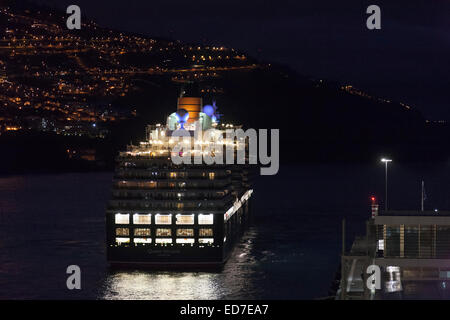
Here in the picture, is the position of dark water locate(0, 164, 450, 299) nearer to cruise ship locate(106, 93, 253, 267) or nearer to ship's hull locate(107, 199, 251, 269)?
ship's hull locate(107, 199, 251, 269)

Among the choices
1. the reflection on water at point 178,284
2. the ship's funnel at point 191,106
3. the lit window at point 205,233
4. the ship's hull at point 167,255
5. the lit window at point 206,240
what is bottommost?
the reflection on water at point 178,284

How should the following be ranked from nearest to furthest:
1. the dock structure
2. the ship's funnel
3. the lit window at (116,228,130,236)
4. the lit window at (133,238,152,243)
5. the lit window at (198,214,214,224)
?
the dock structure < the lit window at (133,238,152,243) < the lit window at (116,228,130,236) < the lit window at (198,214,214,224) < the ship's funnel

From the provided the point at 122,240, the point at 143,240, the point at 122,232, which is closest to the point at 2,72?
the point at 122,232

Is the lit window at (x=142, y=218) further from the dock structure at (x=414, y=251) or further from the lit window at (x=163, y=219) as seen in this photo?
the dock structure at (x=414, y=251)

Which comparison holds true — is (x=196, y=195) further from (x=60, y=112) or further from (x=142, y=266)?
(x=60, y=112)

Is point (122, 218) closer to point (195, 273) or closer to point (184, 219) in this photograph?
point (184, 219)

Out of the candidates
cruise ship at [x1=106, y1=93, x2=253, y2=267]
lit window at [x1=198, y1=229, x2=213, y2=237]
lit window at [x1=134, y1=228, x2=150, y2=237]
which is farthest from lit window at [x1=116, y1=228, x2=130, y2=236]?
lit window at [x1=198, y1=229, x2=213, y2=237]

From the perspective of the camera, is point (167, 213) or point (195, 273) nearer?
point (195, 273)

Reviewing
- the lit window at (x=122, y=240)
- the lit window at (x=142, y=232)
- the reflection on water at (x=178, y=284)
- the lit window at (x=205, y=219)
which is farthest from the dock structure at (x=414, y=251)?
the lit window at (x=122, y=240)
